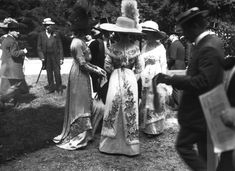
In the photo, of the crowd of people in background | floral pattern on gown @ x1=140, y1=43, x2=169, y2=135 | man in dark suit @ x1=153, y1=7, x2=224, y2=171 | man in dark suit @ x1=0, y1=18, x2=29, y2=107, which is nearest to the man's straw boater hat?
the crowd of people in background

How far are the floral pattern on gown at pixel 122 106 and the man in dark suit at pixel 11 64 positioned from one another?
3608 millimetres

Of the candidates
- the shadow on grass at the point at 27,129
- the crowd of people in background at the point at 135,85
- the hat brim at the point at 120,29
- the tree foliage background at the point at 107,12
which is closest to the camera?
the crowd of people in background at the point at 135,85

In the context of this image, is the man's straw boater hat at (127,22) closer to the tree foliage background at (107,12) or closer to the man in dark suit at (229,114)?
the man in dark suit at (229,114)

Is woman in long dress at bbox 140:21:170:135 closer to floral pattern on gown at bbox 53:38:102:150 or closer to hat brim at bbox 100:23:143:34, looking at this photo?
hat brim at bbox 100:23:143:34

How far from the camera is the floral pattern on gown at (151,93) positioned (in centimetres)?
664

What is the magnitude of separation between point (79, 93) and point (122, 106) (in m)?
0.72

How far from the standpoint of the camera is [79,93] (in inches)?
229

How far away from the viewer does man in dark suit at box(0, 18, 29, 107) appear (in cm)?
862

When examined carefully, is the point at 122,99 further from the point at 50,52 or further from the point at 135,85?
the point at 50,52

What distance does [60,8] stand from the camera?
23.7 metres

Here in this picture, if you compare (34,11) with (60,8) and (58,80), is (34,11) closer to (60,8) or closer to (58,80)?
(60,8)

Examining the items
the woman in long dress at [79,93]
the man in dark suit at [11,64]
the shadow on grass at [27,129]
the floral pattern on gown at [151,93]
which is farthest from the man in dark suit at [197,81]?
the man in dark suit at [11,64]

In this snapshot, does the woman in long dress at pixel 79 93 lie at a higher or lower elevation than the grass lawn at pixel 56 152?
higher

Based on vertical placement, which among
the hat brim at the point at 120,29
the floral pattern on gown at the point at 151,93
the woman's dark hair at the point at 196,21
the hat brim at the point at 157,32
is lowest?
the floral pattern on gown at the point at 151,93
